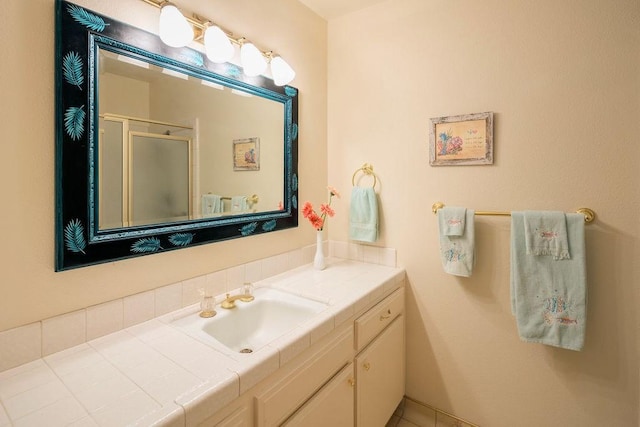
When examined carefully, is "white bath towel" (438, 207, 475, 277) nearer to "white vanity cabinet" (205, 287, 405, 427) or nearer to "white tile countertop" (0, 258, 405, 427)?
"white vanity cabinet" (205, 287, 405, 427)

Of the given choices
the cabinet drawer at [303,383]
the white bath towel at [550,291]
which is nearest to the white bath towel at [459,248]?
the white bath towel at [550,291]

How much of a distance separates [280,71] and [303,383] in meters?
1.37

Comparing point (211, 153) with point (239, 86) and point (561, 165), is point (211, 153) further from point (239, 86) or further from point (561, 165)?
point (561, 165)

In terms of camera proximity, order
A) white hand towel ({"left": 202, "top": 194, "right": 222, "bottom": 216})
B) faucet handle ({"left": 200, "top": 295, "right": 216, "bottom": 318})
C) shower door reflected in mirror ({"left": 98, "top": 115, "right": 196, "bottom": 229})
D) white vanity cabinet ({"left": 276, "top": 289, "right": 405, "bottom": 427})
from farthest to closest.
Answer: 1. white hand towel ({"left": 202, "top": 194, "right": 222, "bottom": 216})
2. faucet handle ({"left": 200, "top": 295, "right": 216, "bottom": 318})
3. white vanity cabinet ({"left": 276, "top": 289, "right": 405, "bottom": 427})
4. shower door reflected in mirror ({"left": 98, "top": 115, "right": 196, "bottom": 229})

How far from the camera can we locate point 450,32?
1.63 metres

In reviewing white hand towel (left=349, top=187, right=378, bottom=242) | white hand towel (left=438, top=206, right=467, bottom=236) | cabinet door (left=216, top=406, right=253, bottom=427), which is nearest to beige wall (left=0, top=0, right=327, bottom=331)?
cabinet door (left=216, top=406, right=253, bottom=427)

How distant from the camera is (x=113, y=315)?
3.56ft

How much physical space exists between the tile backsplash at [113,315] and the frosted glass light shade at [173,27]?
894 millimetres

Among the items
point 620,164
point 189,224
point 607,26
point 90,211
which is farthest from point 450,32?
point 90,211

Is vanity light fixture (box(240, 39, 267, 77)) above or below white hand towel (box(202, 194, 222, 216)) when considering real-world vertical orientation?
above

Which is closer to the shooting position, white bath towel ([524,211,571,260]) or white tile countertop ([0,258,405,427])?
white tile countertop ([0,258,405,427])

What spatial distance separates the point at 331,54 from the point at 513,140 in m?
1.19

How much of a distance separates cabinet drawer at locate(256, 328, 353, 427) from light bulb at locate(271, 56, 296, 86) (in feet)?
3.98

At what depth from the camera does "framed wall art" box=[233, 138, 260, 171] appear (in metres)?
1.50
